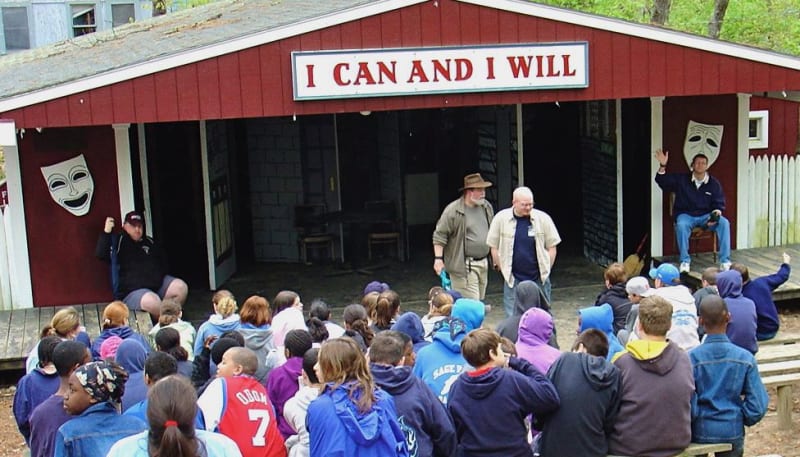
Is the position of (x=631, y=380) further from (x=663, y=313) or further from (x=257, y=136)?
(x=257, y=136)

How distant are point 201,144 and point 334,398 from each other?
8404 mm

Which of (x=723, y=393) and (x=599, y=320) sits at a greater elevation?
(x=599, y=320)

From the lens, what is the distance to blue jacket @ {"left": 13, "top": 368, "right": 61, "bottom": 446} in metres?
6.03

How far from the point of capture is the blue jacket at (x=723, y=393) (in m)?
5.78

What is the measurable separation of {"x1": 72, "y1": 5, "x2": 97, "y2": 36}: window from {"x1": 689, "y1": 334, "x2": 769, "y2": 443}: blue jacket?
1222 inches

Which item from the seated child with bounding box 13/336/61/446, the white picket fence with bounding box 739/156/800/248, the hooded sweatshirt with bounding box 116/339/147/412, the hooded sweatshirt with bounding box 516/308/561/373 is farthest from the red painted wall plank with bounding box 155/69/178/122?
the white picket fence with bounding box 739/156/800/248

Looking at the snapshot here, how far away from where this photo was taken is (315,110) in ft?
34.2

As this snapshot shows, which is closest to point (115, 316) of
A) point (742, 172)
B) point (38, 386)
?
point (38, 386)

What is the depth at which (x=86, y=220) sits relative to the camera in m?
11.0

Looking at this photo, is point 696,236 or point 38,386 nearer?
point 38,386

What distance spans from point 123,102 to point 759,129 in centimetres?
864

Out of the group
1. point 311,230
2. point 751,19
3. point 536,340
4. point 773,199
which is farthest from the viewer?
point 751,19

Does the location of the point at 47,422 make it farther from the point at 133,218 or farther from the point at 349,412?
the point at 133,218

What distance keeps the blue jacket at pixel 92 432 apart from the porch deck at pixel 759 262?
27.0ft
